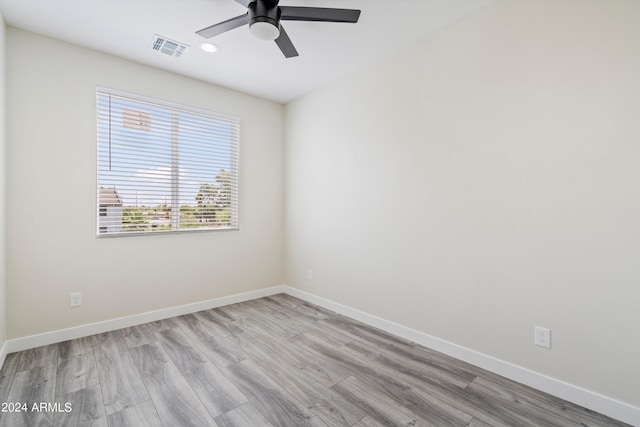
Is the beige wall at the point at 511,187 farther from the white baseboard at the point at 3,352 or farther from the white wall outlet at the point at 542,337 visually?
the white baseboard at the point at 3,352

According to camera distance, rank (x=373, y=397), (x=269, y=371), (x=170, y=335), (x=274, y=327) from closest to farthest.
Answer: (x=373, y=397) → (x=269, y=371) → (x=170, y=335) → (x=274, y=327)

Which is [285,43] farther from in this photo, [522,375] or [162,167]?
[522,375]

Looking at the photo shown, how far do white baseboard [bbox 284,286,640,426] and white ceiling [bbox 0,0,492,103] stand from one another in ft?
8.34

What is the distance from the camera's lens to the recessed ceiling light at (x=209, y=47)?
2613 millimetres

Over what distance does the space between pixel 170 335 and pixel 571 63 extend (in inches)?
144

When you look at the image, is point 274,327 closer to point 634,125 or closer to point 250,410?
point 250,410

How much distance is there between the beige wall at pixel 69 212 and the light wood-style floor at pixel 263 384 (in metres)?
0.37

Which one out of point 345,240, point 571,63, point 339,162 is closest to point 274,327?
point 345,240

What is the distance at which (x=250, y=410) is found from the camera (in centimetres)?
170

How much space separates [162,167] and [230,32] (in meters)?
1.53

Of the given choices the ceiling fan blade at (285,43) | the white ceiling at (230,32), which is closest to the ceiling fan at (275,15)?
the ceiling fan blade at (285,43)

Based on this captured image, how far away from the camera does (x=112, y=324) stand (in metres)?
2.79

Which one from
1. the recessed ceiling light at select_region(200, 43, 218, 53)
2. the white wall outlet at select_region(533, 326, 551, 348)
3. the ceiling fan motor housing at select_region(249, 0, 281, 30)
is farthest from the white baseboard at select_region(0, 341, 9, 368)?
the white wall outlet at select_region(533, 326, 551, 348)

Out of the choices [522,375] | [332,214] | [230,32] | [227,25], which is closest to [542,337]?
[522,375]
